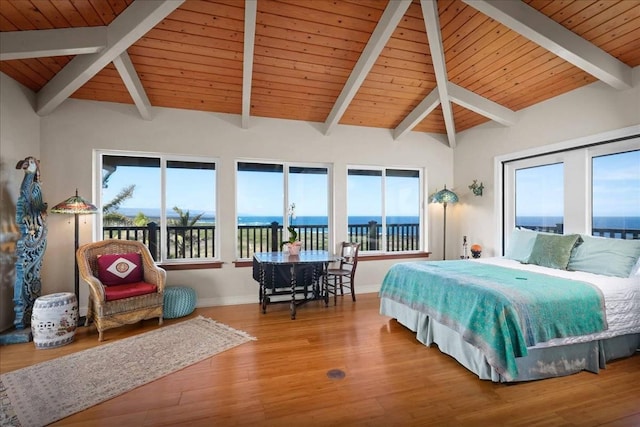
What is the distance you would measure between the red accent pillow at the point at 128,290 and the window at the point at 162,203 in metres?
0.78

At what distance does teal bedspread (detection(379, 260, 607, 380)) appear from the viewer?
2199 mm

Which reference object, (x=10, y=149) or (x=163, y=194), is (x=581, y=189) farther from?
(x=10, y=149)

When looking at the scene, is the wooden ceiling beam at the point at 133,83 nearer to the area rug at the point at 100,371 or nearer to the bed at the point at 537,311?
the area rug at the point at 100,371

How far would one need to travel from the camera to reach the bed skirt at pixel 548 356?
2328 millimetres

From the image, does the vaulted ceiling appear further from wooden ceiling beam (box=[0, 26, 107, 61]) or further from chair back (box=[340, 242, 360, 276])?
chair back (box=[340, 242, 360, 276])

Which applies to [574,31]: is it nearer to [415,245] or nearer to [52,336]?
[415,245]

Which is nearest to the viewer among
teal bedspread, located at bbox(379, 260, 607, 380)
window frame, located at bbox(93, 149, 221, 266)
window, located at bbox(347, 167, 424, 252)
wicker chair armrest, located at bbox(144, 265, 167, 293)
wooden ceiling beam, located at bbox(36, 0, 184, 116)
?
teal bedspread, located at bbox(379, 260, 607, 380)

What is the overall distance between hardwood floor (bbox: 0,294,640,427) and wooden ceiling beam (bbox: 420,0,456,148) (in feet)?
10.2

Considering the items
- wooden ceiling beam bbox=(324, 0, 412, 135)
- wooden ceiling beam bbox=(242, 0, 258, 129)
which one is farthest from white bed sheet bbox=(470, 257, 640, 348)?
wooden ceiling beam bbox=(242, 0, 258, 129)

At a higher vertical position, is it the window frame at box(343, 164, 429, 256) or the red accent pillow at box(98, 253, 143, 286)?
the window frame at box(343, 164, 429, 256)

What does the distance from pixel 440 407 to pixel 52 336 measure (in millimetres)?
3498

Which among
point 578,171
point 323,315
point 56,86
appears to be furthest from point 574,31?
point 56,86

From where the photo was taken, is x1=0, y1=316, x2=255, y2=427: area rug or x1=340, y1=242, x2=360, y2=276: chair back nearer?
x1=0, y1=316, x2=255, y2=427: area rug

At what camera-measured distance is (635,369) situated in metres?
2.51
